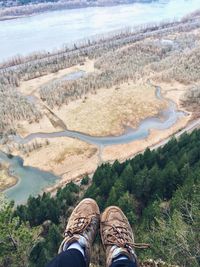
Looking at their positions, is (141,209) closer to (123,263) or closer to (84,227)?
(84,227)

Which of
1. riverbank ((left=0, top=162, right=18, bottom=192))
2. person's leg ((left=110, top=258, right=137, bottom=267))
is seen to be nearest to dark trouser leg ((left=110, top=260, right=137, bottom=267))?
person's leg ((left=110, top=258, right=137, bottom=267))

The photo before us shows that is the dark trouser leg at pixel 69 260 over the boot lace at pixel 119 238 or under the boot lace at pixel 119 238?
over

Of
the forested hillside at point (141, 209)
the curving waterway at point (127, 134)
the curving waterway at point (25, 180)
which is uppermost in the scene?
the forested hillside at point (141, 209)

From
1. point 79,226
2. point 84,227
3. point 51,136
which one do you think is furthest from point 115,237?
point 51,136

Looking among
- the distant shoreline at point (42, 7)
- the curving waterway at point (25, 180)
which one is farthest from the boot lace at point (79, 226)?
the distant shoreline at point (42, 7)

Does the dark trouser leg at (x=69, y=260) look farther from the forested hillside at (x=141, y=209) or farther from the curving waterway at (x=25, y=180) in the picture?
the curving waterway at (x=25, y=180)

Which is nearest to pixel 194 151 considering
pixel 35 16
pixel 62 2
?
pixel 35 16

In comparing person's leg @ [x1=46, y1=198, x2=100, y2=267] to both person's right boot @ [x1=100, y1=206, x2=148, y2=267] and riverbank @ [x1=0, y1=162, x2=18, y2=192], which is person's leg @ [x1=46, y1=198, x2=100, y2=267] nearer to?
person's right boot @ [x1=100, y1=206, x2=148, y2=267]
